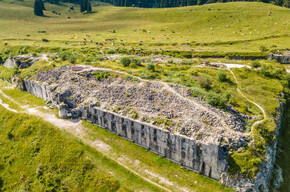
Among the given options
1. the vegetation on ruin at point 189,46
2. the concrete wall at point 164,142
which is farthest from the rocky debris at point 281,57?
the concrete wall at point 164,142

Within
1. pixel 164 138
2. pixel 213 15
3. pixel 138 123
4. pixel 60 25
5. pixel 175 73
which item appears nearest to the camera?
pixel 164 138

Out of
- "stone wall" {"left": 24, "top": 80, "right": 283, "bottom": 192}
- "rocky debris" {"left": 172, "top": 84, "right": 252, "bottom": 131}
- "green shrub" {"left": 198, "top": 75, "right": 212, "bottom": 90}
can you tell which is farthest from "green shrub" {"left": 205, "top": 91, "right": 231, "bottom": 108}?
"stone wall" {"left": 24, "top": 80, "right": 283, "bottom": 192}

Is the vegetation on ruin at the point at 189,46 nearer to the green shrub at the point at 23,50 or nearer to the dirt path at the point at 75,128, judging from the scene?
the green shrub at the point at 23,50

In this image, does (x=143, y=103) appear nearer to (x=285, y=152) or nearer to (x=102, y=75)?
(x=102, y=75)

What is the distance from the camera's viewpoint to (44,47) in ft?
362

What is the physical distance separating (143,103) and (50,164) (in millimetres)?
23947

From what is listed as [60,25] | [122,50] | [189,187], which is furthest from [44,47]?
[189,187]

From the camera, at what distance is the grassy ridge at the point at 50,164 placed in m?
36.5

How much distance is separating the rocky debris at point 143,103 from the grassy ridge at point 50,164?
9.57 m

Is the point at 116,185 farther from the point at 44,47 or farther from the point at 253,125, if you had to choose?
the point at 44,47

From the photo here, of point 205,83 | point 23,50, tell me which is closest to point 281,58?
point 205,83

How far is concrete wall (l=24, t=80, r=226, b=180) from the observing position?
1345 inches

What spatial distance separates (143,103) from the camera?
46.1 metres

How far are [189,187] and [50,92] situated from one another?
46.5m
